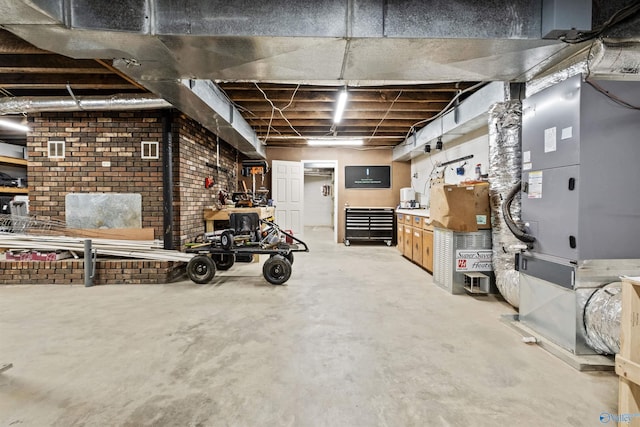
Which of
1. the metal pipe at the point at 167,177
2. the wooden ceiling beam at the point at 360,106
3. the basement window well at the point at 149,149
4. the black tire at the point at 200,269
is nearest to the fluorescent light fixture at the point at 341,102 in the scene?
the wooden ceiling beam at the point at 360,106

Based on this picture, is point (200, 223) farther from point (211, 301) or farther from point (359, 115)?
point (359, 115)

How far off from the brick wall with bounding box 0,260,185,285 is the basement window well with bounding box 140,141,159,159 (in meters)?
1.47

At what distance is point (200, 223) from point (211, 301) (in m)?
1.97

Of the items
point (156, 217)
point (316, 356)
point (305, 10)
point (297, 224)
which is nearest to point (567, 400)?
point (316, 356)

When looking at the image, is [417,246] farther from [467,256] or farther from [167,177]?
[167,177]

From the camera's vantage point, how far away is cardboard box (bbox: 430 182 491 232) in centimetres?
332

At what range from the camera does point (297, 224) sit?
7.31 m

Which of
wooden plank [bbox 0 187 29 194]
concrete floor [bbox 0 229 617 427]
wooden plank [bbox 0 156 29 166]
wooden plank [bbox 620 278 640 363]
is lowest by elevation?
concrete floor [bbox 0 229 617 427]

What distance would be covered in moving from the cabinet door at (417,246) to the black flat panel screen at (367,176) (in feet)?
9.04

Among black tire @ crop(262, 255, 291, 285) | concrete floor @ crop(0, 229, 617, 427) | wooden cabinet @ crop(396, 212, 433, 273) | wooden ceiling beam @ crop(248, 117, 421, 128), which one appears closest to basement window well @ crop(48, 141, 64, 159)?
concrete floor @ crop(0, 229, 617, 427)

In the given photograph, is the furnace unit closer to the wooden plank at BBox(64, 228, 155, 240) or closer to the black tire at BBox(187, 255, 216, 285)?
the black tire at BBox(187, 255, 216, 285)

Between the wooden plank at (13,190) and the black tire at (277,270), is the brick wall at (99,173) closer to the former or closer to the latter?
the black tire at (277,270)

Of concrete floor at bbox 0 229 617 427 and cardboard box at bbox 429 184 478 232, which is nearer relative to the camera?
concrete floor at bbox 0 229 617 427

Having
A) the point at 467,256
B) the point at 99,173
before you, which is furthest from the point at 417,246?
the point at 99,173
